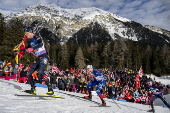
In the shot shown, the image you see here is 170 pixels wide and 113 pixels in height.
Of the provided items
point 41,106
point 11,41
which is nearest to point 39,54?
point 41,106

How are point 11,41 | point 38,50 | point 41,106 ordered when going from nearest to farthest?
point 41,106 → point 38,50 → point 11,41

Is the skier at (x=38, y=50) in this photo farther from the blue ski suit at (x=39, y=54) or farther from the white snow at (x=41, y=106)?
the white snow at (x=41, y=106)

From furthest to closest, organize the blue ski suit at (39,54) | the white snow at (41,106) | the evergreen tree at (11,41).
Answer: the evergreen tree at (11,41) < the blue ski suit at (39,54) < the white snow at (41,106)

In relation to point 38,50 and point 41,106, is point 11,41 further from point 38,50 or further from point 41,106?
point 41,106

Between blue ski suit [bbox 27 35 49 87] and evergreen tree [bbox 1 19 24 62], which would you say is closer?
Result: blue ski suit [bbox 27 35 49 87]

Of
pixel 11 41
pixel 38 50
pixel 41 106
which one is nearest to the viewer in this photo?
pixel 41 106

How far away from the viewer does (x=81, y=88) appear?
1684 cm

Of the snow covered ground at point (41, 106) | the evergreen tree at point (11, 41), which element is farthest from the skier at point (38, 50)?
the evergreen tree at point (11, 41)

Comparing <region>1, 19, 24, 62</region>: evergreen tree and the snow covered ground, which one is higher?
<region>1, 19, 24, 62</region>: evergreen tree

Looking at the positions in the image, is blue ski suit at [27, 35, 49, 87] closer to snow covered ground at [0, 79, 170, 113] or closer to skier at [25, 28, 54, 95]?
skier at [25, 28, 54, 95]

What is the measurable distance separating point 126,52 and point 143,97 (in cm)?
5204

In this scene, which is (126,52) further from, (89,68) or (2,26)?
(89,68)

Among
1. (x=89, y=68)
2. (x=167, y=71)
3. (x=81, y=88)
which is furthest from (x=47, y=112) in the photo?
(x=167, y=71)

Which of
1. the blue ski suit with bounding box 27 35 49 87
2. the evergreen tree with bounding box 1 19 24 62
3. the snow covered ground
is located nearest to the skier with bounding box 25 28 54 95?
the blue ski suit with bounding box 27 35 49 87
